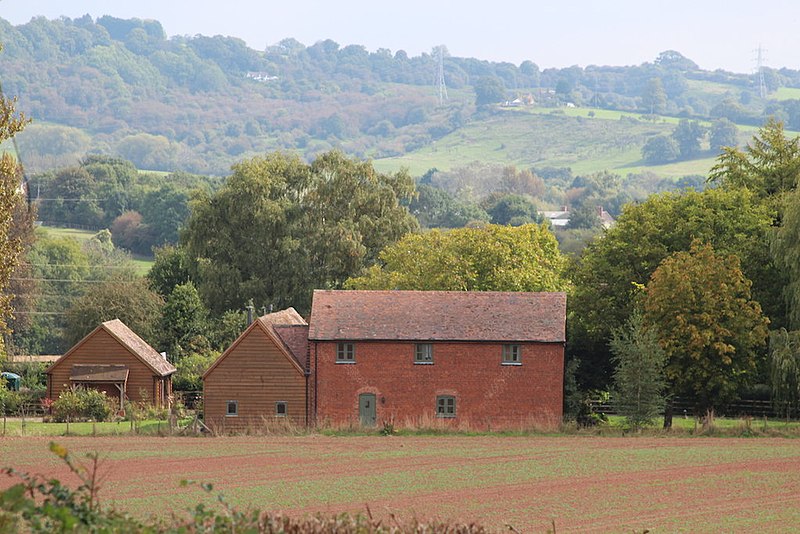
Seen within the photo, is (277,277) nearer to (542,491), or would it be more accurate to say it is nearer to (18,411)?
(18,411)

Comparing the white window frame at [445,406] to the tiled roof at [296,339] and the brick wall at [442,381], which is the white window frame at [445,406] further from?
the tiled roof at [296,339]

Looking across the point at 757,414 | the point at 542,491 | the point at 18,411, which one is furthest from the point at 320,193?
the point at 542,491

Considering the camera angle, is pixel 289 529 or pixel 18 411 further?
pixel 18 411

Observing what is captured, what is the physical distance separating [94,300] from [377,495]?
51.6 metres

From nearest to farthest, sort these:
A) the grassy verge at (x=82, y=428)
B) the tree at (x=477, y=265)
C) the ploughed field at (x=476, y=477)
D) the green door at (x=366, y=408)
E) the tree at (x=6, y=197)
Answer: the ploughed field at (x=476, y=477) < the tree at (x=6, y=197) < the grassy verge at (x=82, y=428) < the green door at (x=366, y=408) < the tree at (x=477, y=265)

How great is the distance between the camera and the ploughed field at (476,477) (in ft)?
98.4

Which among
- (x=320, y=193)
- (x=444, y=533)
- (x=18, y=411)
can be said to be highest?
(x=320, y=193)

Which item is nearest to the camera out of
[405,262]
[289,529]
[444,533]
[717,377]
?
[289,529]

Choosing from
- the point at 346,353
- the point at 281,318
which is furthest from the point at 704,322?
the point at 281,318

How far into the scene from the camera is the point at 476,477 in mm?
36469

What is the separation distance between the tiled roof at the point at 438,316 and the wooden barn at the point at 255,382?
1.82 m

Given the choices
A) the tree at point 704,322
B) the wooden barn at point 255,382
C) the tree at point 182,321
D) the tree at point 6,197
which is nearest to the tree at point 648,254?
the tree at point 704,322

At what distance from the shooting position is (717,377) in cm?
5234

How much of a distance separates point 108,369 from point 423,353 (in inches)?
717
